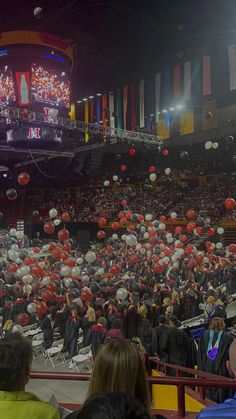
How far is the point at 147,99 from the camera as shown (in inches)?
647

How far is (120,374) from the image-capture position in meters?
1.93

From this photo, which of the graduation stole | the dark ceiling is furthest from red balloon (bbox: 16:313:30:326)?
the dark ceiling

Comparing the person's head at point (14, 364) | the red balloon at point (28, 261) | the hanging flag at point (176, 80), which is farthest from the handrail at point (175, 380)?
the hanging flag at point (176, 80)

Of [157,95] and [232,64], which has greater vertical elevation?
[157,95]

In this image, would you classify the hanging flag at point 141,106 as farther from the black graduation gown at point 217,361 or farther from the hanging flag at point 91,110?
the black graduation gown at point 217,361

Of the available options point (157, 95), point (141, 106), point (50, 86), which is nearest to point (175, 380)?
point (157, 95)

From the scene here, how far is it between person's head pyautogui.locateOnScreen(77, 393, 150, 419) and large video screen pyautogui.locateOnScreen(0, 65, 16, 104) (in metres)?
16.0

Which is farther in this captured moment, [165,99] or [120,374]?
[165,99]

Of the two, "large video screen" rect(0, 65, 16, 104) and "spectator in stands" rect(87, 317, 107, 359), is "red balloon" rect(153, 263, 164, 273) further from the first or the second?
"large video screen" rect(0, 65, 16, 104)

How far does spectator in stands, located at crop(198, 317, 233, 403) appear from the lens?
566 centimetres

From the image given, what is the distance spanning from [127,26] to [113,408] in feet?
65.5

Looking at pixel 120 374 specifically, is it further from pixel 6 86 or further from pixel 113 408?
pixel 6 86

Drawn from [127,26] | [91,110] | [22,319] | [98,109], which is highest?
[127,26]

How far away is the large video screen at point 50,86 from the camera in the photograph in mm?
16505
